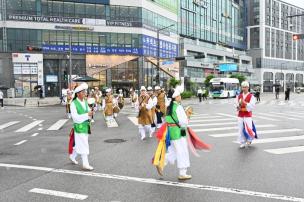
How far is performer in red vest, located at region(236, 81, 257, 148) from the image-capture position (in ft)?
32.2

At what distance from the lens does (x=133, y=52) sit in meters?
54.8

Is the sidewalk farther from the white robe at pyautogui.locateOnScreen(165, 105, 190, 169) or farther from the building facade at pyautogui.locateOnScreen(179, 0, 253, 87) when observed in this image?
the building facade at pyautogui.locateOnScreen(179, 0, 253, 87)

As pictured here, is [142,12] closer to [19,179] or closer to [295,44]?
[19,179]

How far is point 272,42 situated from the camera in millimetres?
113812

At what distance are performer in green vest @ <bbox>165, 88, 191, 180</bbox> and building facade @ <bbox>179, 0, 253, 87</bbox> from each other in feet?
219

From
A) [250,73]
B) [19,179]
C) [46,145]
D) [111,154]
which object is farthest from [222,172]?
[250,73]

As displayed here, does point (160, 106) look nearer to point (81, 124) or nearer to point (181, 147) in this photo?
point (81, 124)

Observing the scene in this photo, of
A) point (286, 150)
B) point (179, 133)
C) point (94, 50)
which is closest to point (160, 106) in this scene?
point (286, 150)

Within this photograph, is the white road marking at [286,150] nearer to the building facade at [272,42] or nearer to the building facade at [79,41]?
the building facade at [79,41]

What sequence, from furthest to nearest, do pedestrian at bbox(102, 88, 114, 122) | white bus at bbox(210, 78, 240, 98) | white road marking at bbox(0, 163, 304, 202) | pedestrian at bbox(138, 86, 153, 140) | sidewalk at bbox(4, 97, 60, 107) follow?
white bus at bbox(210, 78, 240, 98) → sidewalk at bbox(4, 97, 60, 107) → pedestrian at bbox(102, 88, 114, 122) → pedestrian at bbox(138, 86, 153, 140) → white road marking at bbox(0, 163, 304, 202)

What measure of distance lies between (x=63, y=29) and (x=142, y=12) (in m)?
12.6

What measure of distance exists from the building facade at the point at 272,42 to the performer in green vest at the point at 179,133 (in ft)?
353

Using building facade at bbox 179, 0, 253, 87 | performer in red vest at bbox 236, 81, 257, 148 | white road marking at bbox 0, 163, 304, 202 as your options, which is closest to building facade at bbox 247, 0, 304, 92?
building facade at bbox 179, 0, 253, 87

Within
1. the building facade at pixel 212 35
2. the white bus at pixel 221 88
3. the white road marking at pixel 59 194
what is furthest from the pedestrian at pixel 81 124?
the building facade at pixel 212 35
